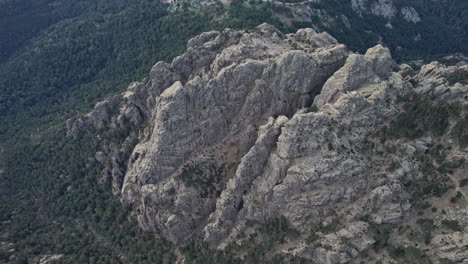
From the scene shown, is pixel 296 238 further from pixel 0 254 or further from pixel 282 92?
pixel 0 254

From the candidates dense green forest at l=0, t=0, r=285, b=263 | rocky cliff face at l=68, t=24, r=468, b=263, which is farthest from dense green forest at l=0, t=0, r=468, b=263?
rocky cliff face at l=68, t=24, r=468, b=263

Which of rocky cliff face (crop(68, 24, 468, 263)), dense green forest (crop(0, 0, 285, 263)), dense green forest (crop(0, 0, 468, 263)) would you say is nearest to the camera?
rocky cliff face (crop(68, 24, 468, 263))

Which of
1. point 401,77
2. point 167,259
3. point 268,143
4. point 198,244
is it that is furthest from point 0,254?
point 401,77

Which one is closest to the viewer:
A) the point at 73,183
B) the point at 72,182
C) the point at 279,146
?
the point at 279,146

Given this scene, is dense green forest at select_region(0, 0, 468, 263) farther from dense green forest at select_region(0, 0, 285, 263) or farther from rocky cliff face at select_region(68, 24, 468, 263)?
rocky cliff face at select_region(68, 24, 468, 263)

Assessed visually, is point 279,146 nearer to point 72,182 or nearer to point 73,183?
point 73,183

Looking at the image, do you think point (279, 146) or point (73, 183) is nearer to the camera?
point (279, 146)

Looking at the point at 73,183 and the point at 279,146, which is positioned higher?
the point at 279,146

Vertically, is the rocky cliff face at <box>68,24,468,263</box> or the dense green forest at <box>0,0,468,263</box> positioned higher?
the rocky cliff face at <box>68,24,468,263</box>

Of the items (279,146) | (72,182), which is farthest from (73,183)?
(279,146)
